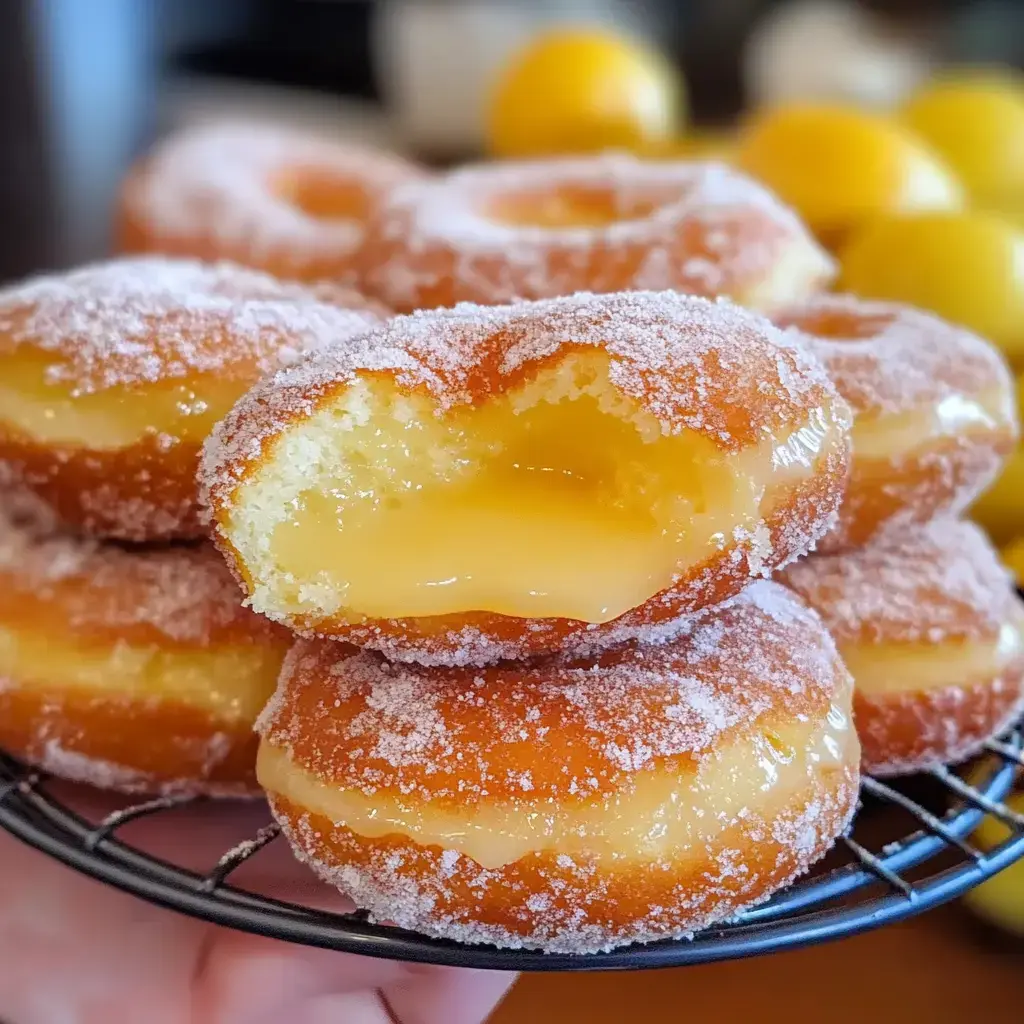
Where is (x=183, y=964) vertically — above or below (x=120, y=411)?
below

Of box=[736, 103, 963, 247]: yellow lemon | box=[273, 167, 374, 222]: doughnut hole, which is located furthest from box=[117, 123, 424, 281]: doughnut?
box=[736, 103, 963, 247]: yellow lemon

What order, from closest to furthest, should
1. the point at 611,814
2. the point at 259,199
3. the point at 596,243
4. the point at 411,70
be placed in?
1. the point at 611,814
2. the point at 596,243
3. the point at 259,199
4. the point at 411,70

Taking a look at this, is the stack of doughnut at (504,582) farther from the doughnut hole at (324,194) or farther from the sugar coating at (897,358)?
the doughnut hole at (324,194)

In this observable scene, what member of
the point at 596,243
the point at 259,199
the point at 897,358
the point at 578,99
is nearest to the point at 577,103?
the point at 578,99

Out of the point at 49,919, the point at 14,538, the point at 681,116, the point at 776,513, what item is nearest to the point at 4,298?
the point at 14,538

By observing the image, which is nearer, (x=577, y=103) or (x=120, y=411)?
(x=120, y=411)

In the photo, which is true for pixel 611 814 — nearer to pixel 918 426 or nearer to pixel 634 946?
pixel 634 946

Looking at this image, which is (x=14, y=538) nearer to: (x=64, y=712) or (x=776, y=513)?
(x=64, y=712)
